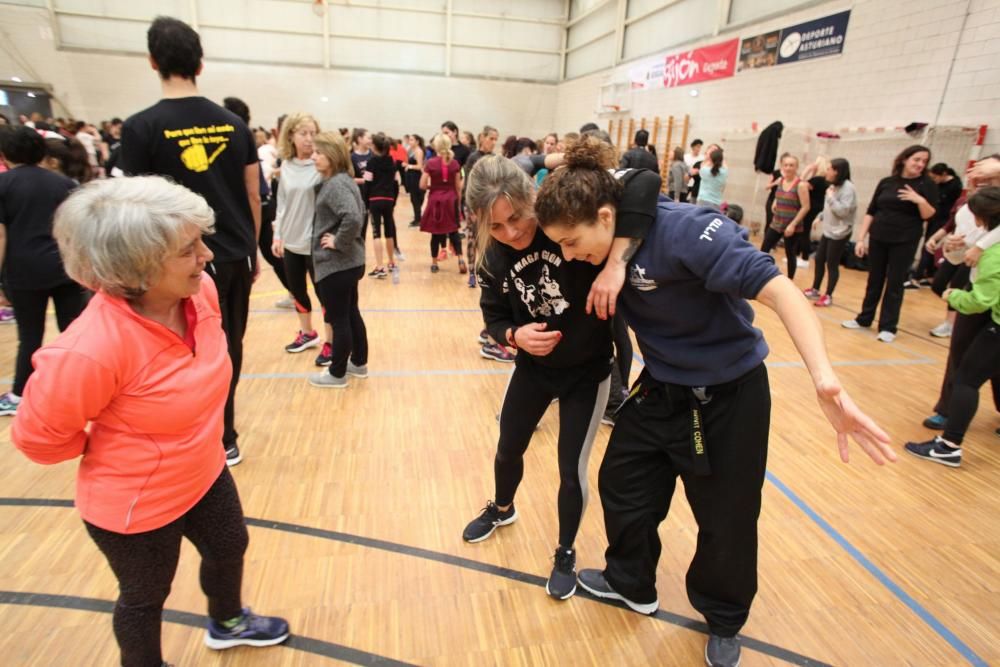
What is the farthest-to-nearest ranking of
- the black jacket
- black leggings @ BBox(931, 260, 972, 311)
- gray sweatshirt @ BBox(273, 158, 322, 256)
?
the black jacket < black leggings @ BBox(931, 260, 972, 311) < gray sweatshirt @ BBox(273, 158, 322, 256)

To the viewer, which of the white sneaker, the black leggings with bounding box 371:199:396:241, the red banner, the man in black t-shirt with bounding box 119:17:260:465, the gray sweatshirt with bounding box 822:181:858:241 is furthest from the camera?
the red banner

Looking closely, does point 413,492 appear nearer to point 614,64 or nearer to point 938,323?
point 938,323

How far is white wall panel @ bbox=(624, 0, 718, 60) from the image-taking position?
38.6 feet

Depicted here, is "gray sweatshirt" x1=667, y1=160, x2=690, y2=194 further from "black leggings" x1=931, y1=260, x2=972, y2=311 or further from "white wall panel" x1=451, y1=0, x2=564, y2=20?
"white wall panel" x1=451, y1=0, x2=564, y2=20

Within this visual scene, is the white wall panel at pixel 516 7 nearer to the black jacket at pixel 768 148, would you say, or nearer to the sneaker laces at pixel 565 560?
the black jacket at pixel 768 148

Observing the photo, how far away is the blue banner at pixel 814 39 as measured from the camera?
8406mm

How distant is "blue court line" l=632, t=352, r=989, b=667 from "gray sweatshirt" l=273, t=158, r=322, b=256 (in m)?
2.52

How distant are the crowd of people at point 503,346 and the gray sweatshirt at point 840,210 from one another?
266cm

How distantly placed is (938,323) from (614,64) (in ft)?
41.1

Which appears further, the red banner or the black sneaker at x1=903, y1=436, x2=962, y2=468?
the red banner

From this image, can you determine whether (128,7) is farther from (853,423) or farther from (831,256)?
(853,423)

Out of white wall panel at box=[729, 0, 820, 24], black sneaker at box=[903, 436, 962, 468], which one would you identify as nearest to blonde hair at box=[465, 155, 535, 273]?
black sneaker at box=[903, 436, 962, 468]

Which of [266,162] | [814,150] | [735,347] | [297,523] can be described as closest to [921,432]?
[735,347]

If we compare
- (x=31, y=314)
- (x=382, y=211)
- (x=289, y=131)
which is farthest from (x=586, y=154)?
(x=382, y=211)
